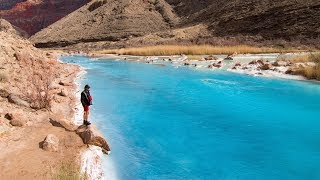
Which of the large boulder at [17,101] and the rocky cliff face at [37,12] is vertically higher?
the rocky cliff face at [37,12]

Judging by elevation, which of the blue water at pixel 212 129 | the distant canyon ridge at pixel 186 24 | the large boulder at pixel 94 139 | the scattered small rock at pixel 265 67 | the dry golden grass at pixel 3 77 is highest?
the distant canyon ridge at pixel 186 24

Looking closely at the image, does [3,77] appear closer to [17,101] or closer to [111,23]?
[17,101]

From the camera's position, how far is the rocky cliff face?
124 meters

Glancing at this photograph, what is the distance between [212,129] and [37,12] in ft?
426

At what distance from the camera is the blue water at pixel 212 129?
8.55 metres

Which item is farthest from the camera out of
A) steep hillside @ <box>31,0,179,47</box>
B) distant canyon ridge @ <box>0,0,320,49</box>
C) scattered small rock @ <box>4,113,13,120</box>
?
steep hillside @ <box>31,0,179,47</box>

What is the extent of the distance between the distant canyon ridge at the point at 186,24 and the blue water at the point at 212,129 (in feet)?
92.5

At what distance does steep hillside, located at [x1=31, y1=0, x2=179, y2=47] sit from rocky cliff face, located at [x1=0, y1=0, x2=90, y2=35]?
3542cm

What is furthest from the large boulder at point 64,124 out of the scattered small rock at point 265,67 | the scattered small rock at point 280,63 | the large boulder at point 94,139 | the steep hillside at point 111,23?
the steep hillside at point 111,23

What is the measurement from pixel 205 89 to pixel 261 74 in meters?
6.22

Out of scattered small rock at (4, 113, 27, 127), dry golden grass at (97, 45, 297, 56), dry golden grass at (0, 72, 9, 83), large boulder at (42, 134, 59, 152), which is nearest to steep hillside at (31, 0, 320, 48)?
dry golden grass at (97, 45, 297, 56)

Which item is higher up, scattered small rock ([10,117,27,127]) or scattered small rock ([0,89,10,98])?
scattered small rock ([0,89,10,98])

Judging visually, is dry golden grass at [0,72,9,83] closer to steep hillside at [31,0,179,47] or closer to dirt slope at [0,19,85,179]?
dirt slope at [0,19,85,179]

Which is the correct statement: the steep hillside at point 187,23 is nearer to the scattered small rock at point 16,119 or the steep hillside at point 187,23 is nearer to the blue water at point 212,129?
the blue water at point 212,129
